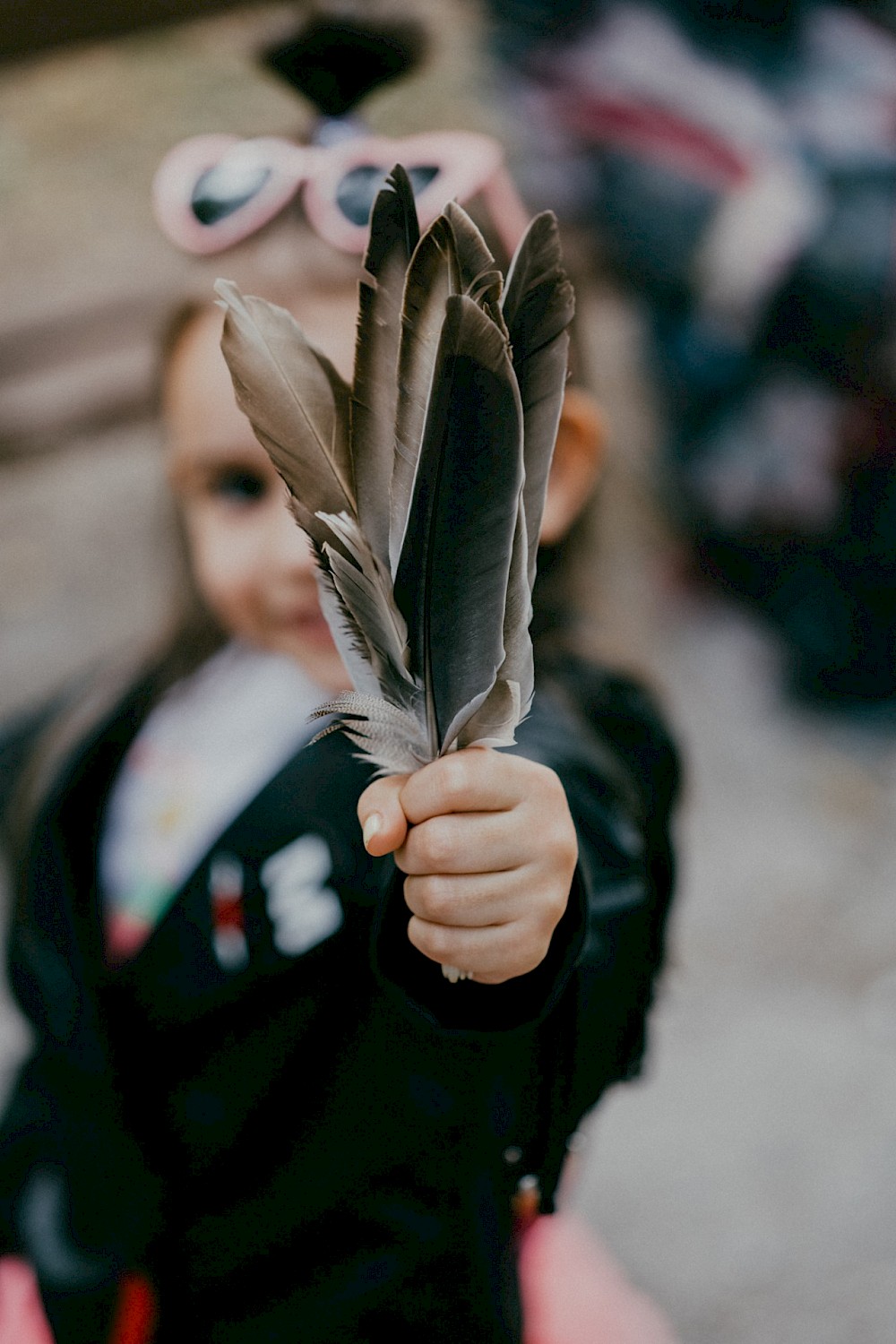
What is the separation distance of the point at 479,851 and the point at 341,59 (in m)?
0.45

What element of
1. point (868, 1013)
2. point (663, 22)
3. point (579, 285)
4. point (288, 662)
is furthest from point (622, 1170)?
point (663, 22)

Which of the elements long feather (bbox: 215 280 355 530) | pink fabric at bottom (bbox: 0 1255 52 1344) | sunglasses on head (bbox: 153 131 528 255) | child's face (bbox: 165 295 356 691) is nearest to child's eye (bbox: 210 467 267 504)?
child's face (bbox: 165 295 356 691)

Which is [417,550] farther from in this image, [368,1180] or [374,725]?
[368,1180]

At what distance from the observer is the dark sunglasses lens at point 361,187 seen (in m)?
0.43

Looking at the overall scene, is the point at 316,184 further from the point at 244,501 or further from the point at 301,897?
the point at 301,897

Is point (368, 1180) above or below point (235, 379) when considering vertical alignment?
below

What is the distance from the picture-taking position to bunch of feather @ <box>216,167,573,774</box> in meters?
0.22

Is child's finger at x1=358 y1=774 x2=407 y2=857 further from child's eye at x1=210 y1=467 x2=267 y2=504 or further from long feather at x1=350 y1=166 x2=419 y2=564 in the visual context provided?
child's eye at x1=210 y1=467 x2=267 y2=504

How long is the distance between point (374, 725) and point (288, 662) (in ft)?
0.96

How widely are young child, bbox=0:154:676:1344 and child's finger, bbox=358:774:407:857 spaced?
0.06 meters

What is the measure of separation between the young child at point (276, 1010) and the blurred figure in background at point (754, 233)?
1.35ft

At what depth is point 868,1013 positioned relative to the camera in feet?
2.52

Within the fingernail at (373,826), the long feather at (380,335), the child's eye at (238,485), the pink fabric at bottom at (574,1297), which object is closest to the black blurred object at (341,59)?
the child's eye at (238,485)

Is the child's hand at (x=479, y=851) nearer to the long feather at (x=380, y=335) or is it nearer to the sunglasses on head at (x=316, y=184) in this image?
the long feather at (x=380, y=335)
